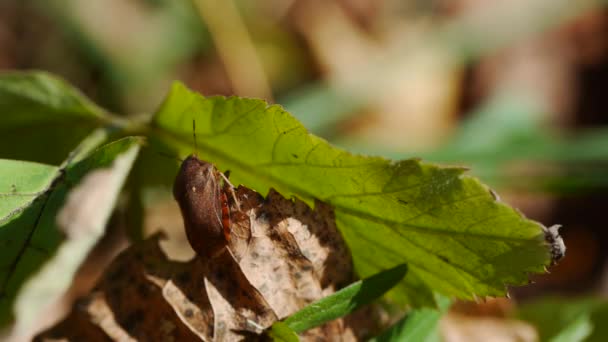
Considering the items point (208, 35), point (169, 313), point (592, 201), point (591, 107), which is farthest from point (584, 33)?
point (169, 313)

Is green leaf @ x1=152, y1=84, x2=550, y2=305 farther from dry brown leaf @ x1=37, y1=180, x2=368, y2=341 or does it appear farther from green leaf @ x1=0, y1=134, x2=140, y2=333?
green leaf @ x1=0, y1=134, x2=140, y2=333

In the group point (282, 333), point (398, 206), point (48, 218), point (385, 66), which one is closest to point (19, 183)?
point (48, 218)

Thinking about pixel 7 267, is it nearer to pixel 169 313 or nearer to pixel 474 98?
pixel 169 313

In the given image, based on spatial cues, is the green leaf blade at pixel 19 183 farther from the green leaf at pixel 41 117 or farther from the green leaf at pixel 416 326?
the green leaf at pixel 416 326

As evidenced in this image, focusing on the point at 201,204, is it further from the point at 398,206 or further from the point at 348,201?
the point at 398,206

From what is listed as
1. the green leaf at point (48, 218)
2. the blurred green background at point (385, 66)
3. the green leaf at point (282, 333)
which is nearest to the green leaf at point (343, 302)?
the green leaf at point (282, 333)

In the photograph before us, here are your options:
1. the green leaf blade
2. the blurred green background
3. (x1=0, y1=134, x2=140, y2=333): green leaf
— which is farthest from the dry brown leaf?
the blurred green background
